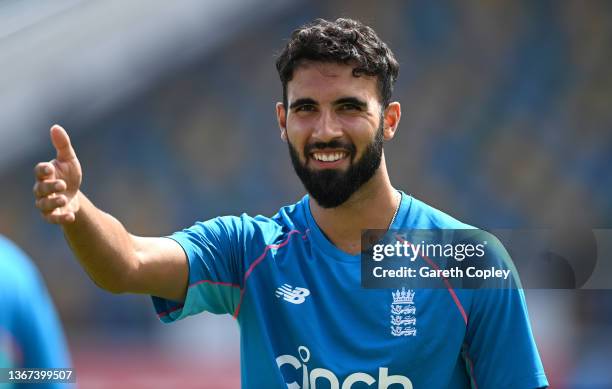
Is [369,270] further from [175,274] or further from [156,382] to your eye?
[156,382]

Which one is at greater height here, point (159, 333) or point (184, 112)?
point (184, 112)

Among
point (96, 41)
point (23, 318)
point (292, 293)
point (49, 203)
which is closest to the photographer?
point (23, 318)

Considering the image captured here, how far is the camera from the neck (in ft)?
9.60

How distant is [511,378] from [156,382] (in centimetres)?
367

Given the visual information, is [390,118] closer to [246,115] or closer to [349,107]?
[349,107]

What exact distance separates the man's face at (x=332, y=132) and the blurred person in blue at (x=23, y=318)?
4.36ft

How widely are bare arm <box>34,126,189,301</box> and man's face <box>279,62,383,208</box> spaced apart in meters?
0.44

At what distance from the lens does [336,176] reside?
2.85 meters

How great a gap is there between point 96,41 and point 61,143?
15.1 ft

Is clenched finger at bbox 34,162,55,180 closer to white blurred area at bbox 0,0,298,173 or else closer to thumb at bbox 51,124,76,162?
thumb at bbox 51,124,76,162

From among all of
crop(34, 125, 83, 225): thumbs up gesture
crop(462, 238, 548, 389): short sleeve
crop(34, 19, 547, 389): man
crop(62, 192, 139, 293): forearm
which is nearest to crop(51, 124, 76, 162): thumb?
crop(34, 125, 83, 225): thumbs up gesture

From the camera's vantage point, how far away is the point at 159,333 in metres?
6.55

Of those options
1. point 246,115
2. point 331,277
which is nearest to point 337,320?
point 331,277

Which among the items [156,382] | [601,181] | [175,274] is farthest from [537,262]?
[175,274]
